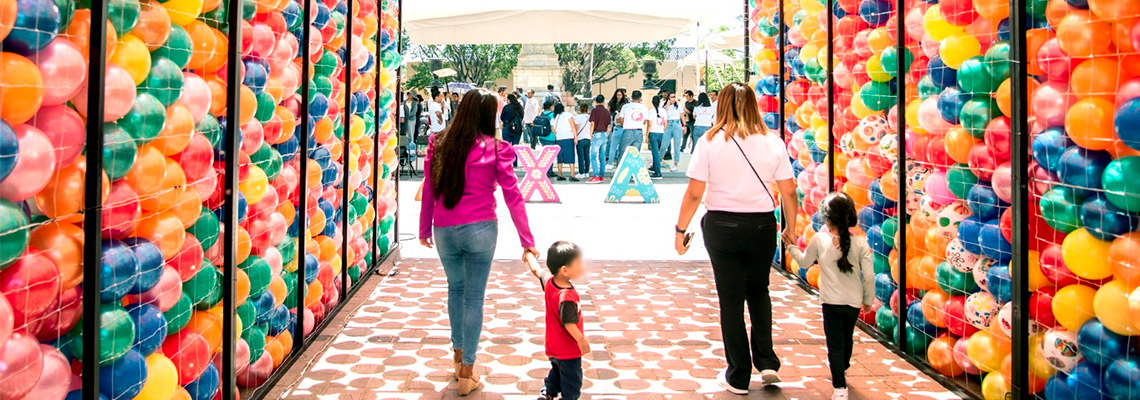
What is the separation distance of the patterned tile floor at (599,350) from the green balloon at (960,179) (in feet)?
2.96

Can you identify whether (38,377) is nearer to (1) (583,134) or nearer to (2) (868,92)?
(2) (868,92)

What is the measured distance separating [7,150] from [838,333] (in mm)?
3199

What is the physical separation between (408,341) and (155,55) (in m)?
2.54

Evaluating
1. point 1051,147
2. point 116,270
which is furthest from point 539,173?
point 116,270

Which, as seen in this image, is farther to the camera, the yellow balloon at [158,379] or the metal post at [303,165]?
the metal post at [303,165]

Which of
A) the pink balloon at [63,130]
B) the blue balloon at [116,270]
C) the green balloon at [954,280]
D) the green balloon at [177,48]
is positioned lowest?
the green balloon at [954,280]

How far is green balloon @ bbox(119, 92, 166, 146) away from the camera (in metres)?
2.74

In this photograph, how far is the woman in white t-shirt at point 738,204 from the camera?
4145 mm

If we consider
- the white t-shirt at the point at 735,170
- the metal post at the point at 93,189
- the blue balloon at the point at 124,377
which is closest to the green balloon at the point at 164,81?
the metal post at the point at 93,189

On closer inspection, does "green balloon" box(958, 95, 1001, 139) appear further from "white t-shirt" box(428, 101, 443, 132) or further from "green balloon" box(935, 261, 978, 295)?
"white t-shirt" box(428, 101, 443, 132)

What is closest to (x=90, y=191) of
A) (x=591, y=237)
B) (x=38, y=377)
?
(x=38, y=377)

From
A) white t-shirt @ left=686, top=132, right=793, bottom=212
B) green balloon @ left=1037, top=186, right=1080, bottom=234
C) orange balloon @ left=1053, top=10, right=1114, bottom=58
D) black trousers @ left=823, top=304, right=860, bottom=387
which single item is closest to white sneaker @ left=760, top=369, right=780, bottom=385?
black trousers @ left=823, top=304, right=860, bottom=387

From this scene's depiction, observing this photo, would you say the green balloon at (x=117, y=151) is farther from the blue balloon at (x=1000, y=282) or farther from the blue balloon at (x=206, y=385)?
the blue balloon at (x=1000, y=282)

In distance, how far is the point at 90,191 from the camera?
8.07ft
